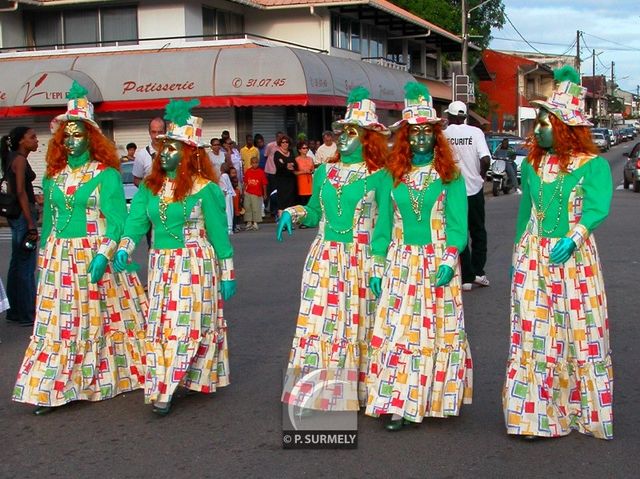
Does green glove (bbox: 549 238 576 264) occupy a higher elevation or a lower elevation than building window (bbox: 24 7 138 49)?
lower

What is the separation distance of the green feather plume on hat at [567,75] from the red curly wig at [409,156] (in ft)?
2.46

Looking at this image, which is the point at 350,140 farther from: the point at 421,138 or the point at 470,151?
the point at 470,151

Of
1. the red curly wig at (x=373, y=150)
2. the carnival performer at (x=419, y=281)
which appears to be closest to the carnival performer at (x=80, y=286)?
the red curly wig at (x=373, y=150)

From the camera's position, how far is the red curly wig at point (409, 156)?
5715 millimetres

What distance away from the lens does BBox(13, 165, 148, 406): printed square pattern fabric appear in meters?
6.19

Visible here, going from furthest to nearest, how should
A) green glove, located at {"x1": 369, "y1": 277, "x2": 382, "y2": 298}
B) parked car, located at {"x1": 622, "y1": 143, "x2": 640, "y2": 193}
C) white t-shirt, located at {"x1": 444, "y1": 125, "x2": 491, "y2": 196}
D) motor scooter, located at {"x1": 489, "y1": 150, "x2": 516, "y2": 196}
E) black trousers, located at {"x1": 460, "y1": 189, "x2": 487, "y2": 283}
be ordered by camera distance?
1. motor scooter, located at {"x1": 489, "y1": 150, "x2": 516, "y2": 196}
2. parked car, located at {"x1": 622, "y1": 143, "x2": 640, "y2": 193}
3. black trousers, located at {"x1": 460, "y1": 189, "x2": 487, "y2": 283}
4. white t-shirt, located at {"x1": 444, "y1": 125, "x2": 491, "y2": 196}
5. green glove, located at {"x1": 369, "y1": 277, "x2": 382, "y2": 298}

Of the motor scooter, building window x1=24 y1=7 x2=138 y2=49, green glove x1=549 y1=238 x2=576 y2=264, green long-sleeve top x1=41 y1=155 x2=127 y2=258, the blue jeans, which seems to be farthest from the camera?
building window x1=24 y1=7 x2=138 y2=49

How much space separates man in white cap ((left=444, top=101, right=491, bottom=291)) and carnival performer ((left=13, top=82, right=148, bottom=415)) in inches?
174

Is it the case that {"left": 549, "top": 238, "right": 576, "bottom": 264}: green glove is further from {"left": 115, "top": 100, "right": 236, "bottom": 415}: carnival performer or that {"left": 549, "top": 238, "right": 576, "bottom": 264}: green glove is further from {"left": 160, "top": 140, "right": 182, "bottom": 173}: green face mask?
{"left": 160, "top": 140, "right": 182, "bottom": 173}: green face mask

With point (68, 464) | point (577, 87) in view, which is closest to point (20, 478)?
point (68, 464)

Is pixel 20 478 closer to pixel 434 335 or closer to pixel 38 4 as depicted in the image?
pixel 434 335

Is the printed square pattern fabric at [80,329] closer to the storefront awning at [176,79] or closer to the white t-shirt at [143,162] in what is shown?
the white t-shirt at [143,162]

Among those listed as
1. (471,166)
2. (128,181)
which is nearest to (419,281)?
(471,166)

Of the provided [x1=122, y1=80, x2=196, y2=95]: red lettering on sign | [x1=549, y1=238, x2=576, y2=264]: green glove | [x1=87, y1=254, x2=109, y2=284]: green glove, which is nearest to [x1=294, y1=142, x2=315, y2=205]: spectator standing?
[x1=122, y1=80, x2=196, y2=95]: red lettering on sign
